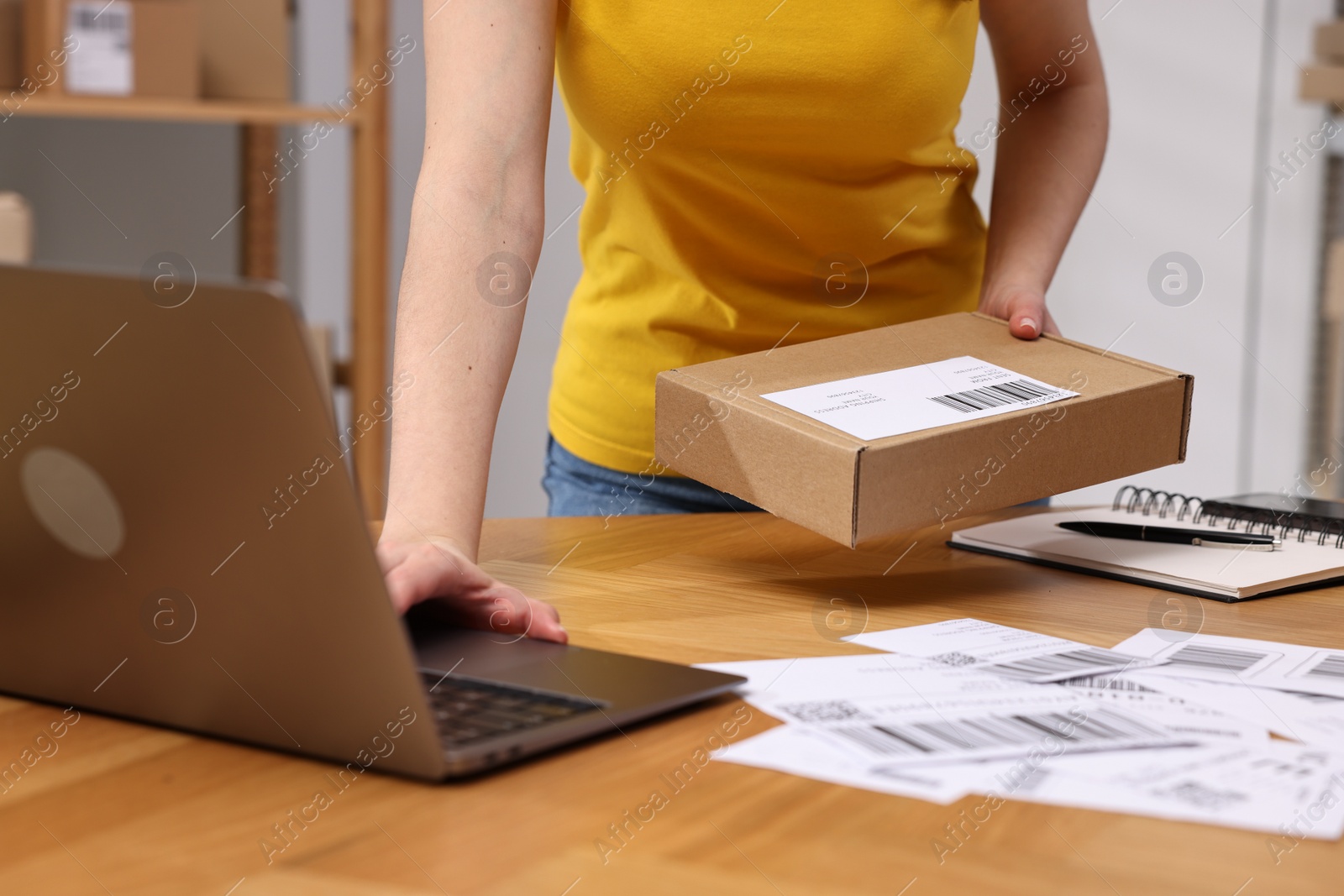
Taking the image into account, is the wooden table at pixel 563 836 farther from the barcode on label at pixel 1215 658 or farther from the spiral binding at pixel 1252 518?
the spiral binding at pixel 1252 518

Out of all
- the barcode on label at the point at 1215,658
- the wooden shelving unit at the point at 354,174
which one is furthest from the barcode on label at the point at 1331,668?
the wooden shelving unit at the point at 354,174

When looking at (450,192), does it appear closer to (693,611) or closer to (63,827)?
(693,611)

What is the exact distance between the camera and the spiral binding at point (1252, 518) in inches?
41.0

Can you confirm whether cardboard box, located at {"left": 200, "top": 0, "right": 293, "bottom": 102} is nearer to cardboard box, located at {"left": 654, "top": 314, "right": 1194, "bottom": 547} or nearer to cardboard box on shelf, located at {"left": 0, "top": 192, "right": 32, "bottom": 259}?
cardboard box on shelf, located at {"left": 0, "top": 192, "right": 32, "bottom": 259}

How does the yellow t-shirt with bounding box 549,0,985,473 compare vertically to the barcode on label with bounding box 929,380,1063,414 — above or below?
above

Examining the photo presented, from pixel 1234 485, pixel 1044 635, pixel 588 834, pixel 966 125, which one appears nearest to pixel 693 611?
pixel 1044 635

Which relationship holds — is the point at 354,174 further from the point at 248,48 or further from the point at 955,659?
the point at 955,659

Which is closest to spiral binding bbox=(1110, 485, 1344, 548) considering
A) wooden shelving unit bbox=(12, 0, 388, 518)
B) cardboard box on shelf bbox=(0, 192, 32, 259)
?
wooden shelving unit bbox=(12, 0, 388, 518)

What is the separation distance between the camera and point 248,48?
7.93 feet

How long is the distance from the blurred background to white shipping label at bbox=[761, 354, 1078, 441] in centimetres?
170

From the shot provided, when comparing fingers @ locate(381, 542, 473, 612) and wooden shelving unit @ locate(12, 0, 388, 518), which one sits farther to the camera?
wooden shelving unit @ locate(12, 0, 388, 518)

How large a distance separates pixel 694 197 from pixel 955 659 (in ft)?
1.88

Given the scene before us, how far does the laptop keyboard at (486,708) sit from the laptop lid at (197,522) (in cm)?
3

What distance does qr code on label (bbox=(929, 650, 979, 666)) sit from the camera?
69 centimetres
